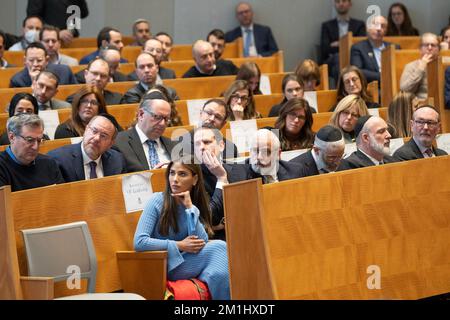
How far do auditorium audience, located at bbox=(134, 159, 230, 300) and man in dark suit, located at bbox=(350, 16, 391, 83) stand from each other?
14.3ft

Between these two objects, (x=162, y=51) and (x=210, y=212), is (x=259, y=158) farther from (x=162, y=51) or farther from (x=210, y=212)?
(x=162, y=51)

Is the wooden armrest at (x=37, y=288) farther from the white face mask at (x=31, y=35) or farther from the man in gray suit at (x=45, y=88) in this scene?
the white face mask at (x=31, y=35)

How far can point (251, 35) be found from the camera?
1028 centimetres

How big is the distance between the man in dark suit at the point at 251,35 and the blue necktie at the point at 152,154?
4.43m

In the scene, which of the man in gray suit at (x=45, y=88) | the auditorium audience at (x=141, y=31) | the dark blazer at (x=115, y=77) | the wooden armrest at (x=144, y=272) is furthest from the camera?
the auditorium audience at (x=141, y=31)

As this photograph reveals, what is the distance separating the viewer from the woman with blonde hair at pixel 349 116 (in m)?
6.50

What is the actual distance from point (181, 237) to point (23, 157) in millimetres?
877

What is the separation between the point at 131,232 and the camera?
16.3ft

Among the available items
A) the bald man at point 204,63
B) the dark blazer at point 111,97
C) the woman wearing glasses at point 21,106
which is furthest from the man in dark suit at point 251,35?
the woman wearing glasses at point 21,106

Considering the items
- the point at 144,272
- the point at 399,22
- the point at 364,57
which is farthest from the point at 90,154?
the point at 399,22

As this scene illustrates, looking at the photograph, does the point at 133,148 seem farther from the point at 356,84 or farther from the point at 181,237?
the point at 356,84

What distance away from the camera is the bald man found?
8.01 m

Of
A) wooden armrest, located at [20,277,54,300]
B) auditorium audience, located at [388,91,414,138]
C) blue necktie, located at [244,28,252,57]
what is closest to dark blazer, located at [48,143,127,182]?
wooden armrest, located at [20,277,54,300]

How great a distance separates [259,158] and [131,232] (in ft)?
2.62
